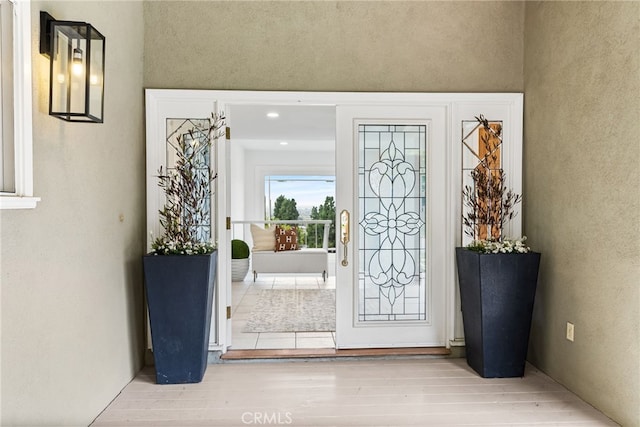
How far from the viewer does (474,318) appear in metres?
3.08

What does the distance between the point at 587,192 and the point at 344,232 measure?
5.49 ft

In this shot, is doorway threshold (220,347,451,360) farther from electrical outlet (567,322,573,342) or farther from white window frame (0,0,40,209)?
white window frame (0,0,40,209)

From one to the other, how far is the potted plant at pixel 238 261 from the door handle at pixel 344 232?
3.63 metres

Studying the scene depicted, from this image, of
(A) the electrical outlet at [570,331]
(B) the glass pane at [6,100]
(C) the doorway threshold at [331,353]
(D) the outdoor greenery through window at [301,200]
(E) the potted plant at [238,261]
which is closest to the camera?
(B) the glass pane at [6,100]

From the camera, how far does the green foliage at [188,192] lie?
300 cm

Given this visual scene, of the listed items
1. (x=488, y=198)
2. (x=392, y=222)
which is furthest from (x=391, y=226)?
(x=488, y=198)

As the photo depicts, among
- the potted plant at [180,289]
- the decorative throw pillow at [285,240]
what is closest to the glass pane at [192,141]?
the potted plant at [180,289]

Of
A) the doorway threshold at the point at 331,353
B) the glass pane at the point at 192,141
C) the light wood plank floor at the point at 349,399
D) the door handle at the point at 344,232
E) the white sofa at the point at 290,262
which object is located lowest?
the light wood plank floor at the point at 349,399

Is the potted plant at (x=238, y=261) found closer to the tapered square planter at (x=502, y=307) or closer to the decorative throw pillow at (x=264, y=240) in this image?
the decorative throw pillow at (x=264, y=240)

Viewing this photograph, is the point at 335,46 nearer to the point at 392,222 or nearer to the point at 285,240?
the point at 392,222

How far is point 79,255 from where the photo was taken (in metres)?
2.27

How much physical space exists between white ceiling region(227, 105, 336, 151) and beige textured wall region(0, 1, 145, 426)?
1593 millimetres

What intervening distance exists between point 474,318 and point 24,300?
107 inches

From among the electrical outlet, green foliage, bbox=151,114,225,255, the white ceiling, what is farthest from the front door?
the white ceiling
